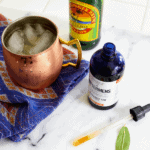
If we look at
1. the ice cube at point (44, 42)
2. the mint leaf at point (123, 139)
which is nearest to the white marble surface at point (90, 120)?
the mint leaf at point (123, 139)

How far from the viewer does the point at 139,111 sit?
20.1 inches

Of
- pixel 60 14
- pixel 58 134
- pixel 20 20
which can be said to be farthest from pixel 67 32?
pixel 58 134

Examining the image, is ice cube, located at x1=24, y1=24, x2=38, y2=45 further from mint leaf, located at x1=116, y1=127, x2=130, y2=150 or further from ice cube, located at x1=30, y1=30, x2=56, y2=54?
mint leaf, located at x1=116, y1=127, x2=130, y2=150

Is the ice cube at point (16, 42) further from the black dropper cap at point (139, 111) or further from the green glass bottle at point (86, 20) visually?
the black dropper cap at point (139, 111)

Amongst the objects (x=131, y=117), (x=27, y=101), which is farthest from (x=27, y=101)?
(x=131, y=117)

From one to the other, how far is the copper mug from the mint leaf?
0.66 feet

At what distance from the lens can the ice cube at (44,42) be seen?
0.48 m

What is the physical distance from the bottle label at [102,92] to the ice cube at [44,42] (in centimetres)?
12

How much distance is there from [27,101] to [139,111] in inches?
10.1

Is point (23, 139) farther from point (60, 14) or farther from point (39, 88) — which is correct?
point (60, 14)

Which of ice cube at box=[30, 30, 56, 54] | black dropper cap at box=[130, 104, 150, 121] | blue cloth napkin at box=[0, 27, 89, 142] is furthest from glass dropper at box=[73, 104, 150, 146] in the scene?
ice cube at box=[30, 30, 56, 54]

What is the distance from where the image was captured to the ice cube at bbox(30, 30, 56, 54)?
19.0 inches

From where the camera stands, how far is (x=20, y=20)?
50 cm

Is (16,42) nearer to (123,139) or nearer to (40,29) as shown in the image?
(40,29)
